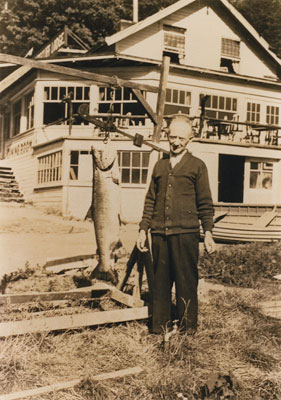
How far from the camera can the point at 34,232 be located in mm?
11438

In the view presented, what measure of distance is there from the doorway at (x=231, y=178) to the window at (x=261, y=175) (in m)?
0.43

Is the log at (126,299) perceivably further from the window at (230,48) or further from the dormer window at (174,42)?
the window at (230,48)

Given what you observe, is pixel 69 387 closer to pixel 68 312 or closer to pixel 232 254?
pixel 68 312

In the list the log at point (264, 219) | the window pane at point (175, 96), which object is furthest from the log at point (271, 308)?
the window pane at point (175, 96)

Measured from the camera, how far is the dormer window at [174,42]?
1883 centimetres

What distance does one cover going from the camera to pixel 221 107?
771 inches

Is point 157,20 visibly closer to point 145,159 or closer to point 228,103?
point 228,103

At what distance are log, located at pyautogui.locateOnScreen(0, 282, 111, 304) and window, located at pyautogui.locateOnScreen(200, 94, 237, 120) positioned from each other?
621 inches

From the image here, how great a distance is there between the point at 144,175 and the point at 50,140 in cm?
387

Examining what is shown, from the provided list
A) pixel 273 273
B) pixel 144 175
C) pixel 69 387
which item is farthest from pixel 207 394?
pixel 144 175

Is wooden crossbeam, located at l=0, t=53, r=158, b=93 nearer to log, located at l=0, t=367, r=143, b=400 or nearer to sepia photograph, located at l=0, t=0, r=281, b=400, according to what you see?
sepia photograph, located at l=0, t=0, r=281, b=400

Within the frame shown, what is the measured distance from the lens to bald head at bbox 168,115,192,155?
3.57 metres

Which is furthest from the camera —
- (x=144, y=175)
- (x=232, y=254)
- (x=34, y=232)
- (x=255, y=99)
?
(x=255, y=99)

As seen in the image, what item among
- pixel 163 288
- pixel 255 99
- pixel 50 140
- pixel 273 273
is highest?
pixel 255 99
